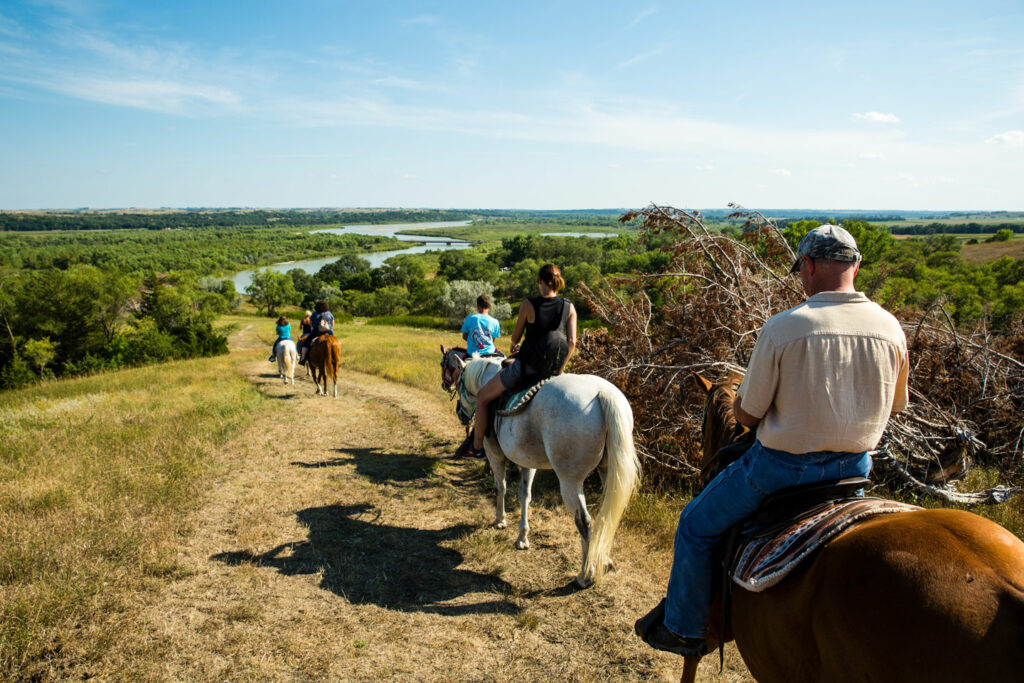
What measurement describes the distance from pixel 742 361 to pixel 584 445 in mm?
3659

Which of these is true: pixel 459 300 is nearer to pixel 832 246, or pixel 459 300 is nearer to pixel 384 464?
pixel 384 464

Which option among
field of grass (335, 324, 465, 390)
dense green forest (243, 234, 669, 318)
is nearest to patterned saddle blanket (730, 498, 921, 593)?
field of grass (335, 324, 465, 390)

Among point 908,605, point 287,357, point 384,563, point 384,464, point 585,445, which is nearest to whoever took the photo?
point 908,605

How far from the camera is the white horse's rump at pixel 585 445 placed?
4.43 metres

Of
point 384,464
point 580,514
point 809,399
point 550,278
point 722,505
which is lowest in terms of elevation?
point 384,464

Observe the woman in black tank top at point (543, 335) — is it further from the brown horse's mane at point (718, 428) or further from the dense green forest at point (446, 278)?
the dense green forest at point (446, 278)

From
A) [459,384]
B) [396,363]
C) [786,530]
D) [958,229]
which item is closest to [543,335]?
[459,384]

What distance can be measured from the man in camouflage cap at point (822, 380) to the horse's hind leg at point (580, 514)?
2428 mm

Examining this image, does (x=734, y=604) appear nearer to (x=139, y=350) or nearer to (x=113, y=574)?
(x=113, y=574)

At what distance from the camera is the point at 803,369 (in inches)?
82.7

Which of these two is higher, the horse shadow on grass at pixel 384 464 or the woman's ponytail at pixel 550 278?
the woman's ponytail at pixel 550 278

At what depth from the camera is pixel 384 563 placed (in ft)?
17.1

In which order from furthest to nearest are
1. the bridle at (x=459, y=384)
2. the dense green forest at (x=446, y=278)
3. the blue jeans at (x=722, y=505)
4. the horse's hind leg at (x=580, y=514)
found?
1. the dense green forest at (x=446, y=278)
2. the bridle at (x=459, y=384)
3. the horse's hind leg at (x=580, y=514)
4. the blue jeans at (x=722, y=505)

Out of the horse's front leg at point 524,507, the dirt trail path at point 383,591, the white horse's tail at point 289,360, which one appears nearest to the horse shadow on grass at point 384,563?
the dirt trail path at point 383,591
